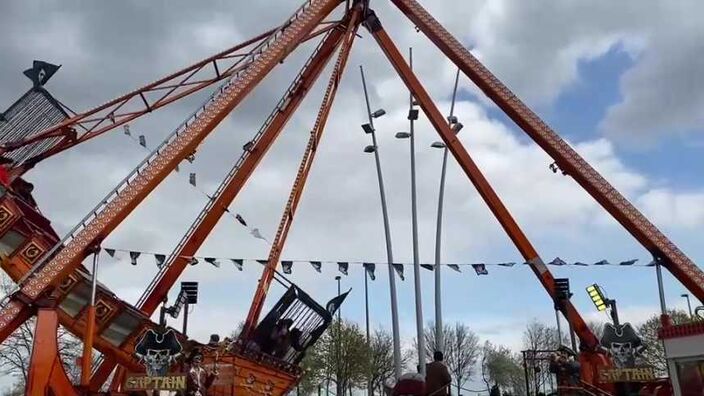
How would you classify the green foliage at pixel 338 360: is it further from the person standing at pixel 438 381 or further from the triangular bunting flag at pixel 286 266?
the person standing at pixel 438 381

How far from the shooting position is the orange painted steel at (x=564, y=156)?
67.1 feet

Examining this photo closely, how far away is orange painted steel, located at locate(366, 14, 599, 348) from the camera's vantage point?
2050cm

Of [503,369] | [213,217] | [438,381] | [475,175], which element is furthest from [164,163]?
[503,369]

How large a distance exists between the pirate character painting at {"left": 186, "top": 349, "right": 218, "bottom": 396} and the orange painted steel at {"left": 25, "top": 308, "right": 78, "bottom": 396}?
268 cm

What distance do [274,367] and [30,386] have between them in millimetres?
6514

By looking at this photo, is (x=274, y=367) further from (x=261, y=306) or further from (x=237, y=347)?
(x=261, y=306)

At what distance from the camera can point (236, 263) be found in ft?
77.0

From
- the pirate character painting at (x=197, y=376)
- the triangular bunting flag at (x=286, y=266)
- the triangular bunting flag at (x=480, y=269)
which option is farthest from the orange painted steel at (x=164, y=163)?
the triangular bunting flag at (x=480, y=269)

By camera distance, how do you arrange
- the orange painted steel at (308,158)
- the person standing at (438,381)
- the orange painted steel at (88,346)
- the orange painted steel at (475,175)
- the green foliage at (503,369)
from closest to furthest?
the person standing at (438,381), the orange painted steel at (88,346), the orange painted steel at (475,175), the orange painted steel at (308,158), the green foliage at (503,369)

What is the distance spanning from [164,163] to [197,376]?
19.7ft

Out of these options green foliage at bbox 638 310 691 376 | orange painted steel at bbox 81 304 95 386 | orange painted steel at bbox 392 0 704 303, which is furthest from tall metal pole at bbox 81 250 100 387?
green foliage at bbox 638 310 691 376

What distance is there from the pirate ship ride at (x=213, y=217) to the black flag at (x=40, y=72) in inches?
1.7

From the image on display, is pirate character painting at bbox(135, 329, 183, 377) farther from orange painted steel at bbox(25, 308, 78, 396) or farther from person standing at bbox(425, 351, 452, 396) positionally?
person standing at bbox(425, 351, 452, 396)

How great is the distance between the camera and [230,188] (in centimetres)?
2178
